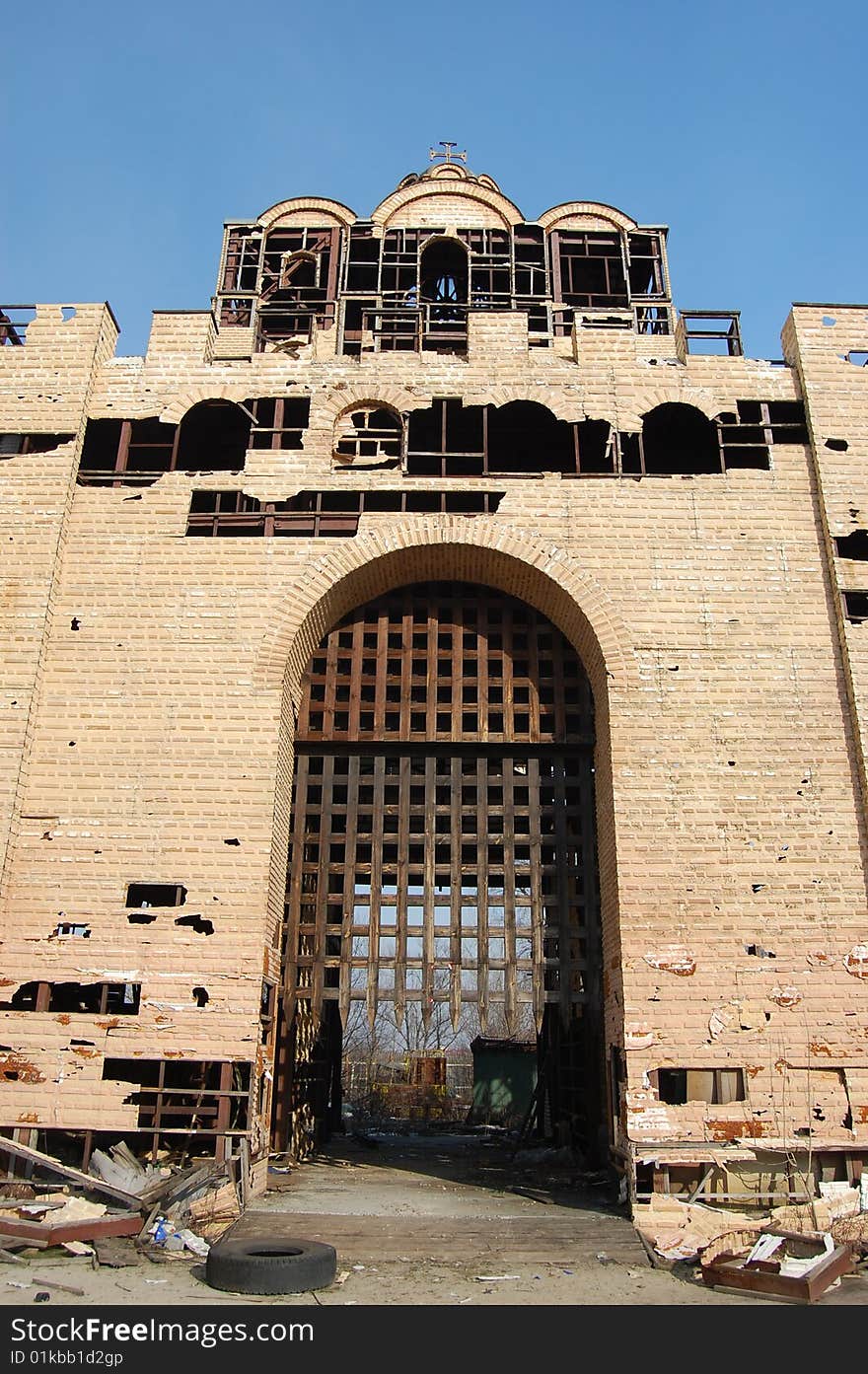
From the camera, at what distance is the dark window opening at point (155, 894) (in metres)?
8.88

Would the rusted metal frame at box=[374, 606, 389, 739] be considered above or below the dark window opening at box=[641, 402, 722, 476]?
below

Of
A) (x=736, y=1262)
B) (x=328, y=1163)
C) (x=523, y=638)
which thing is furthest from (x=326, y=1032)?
(x=736, y=1262)

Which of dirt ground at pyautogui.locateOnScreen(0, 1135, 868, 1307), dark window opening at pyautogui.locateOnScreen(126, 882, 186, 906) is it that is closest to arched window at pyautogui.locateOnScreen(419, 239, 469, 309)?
dark window opening at pyautogui.locateOnScreen(126, 882, 186, 906)

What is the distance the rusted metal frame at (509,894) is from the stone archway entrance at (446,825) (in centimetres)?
2

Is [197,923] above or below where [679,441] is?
below

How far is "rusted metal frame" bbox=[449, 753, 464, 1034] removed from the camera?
10.2m

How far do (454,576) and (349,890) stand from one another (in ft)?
12.3

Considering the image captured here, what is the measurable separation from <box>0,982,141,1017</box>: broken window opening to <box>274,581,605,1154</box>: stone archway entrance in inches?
77.6

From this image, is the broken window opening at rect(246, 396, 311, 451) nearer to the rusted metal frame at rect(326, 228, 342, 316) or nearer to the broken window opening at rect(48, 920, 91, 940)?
the rusted metal frame at rect(326, 228, 342, 316)

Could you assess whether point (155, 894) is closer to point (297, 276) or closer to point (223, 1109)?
point (223, 1109)

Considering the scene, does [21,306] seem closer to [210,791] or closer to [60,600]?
[60,600]

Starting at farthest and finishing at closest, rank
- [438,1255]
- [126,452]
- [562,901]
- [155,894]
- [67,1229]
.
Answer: [126,452]
[562,901]
[155,894]
[438,1255]
[67,1229]

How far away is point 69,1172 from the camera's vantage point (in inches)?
294

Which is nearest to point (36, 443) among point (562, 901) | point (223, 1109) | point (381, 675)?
point (381, 675)
